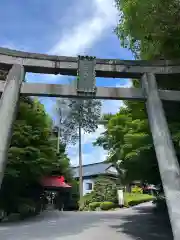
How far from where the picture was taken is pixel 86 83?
880 cm

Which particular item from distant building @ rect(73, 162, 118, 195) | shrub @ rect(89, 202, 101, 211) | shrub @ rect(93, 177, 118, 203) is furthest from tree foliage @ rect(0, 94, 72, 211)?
distant building @ rect(73, 162, 118, 195)

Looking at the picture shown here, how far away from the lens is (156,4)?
26.3ft

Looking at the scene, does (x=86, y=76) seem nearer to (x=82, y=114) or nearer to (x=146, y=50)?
(x=146, y=50)

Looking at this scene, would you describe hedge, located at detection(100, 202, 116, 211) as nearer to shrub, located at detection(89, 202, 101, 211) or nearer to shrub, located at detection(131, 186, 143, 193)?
shrub, located at detection(89, 202, 101, 211)

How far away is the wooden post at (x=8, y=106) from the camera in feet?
24.4

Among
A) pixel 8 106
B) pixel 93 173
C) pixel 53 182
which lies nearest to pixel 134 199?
pixel 53 182


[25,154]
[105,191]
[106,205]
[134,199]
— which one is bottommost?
[106,205]

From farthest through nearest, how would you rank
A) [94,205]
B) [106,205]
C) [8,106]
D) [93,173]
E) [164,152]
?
[93,173], [94,205], [106,205], [8,106], [164,152]

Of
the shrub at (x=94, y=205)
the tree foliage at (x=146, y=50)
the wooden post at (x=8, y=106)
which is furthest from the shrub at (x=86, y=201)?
the wooden post at (x=8, y=106)

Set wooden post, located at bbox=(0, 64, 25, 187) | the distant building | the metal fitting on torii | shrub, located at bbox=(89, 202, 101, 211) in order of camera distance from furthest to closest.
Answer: the distant building → shrub, located at bbox=(89, 202, 101, 211) → the metal fitting on torii → wooden post, located at bbox=(0, 64, 25, 187)

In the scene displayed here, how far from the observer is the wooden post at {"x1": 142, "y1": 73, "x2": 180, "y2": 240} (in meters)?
6.66

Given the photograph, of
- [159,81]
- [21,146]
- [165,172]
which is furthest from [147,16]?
[21,146]

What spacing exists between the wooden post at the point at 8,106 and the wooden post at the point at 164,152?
378 cm

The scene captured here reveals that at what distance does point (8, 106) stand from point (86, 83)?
2353mm
